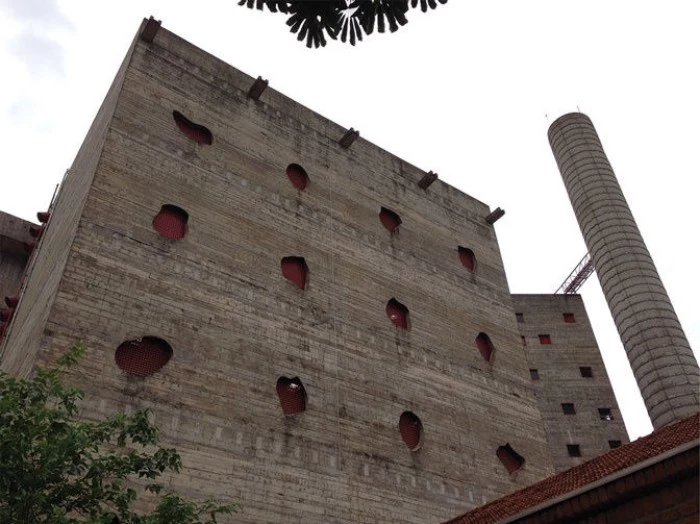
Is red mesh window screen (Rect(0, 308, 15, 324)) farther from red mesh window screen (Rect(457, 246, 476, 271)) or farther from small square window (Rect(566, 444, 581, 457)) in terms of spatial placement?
small square window (Rect(566, 444, 581, 457))

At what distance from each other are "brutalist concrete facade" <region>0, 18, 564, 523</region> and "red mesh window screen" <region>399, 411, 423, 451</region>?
151 mm

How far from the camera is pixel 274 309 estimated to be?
Result: 1369 centimetres

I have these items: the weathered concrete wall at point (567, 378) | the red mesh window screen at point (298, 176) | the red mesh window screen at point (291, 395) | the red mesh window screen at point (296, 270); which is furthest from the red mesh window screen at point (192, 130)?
the weathered concrete wall at point (567, 378)

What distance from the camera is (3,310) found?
16203mm

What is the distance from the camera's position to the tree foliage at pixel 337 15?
445 centimetres

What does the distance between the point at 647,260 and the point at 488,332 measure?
7623 mm

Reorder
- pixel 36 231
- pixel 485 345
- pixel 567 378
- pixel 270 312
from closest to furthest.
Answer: pixel 270 312
pixel 485 345
pixel 36 231
pixel 567 378

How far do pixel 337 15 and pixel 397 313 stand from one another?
12.3 metres

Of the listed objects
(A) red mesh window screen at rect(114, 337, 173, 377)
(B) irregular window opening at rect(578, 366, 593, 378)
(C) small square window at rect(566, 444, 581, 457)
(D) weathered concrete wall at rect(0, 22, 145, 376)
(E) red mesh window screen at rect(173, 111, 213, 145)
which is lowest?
(A) red mesh window screen at rect(114, 337, 173, 377)

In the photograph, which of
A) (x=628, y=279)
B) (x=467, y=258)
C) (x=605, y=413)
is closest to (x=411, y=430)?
(x=467, y=258)

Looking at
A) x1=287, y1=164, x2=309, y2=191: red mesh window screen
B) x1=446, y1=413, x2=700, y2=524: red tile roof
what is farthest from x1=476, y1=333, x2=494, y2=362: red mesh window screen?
x1=446, y1=413, x2=700, y2=524: red tile roof

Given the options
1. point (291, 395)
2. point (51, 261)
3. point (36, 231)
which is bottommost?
point (291, 395)

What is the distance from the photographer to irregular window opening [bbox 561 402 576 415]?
30.5 metres

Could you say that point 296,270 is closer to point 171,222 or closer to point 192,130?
point 171,222
